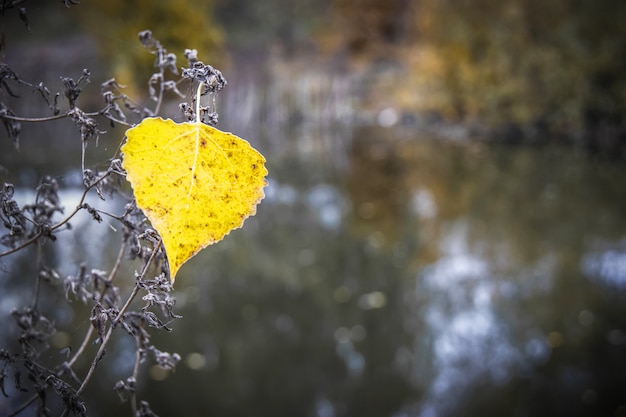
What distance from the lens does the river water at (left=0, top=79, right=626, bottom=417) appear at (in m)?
2.91

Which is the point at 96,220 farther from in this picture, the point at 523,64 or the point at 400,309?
the point at 523,64

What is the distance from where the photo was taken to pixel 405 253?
16.5 feet

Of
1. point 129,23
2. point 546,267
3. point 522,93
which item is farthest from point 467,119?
point 546,267

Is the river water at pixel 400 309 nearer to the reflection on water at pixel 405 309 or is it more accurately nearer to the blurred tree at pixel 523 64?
the reflection on water at pixel 405 309

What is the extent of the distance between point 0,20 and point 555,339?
369 centimetres

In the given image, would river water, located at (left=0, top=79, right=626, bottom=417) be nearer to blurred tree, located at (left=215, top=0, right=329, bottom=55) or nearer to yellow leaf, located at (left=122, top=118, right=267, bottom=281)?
yellow leaf, located at (left=122, top=118, right=267, bottom=281)

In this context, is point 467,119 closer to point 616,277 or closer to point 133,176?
point 616,277

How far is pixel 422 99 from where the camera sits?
18.6 meters

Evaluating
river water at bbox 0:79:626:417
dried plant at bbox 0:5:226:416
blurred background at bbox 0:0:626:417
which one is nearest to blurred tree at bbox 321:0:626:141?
blurred background at bbox 0:0:626:417

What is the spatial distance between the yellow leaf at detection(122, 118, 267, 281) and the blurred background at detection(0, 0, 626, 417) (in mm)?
230

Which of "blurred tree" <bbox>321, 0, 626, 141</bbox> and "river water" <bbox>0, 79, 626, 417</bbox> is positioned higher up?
"blurred tree" <bbox>321, 0, 626, 141</bbox>

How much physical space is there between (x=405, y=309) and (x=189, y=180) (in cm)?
359

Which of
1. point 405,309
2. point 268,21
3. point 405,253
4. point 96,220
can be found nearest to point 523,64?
point 405,253

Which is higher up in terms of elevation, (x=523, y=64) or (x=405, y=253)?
(x=523, y=64)
